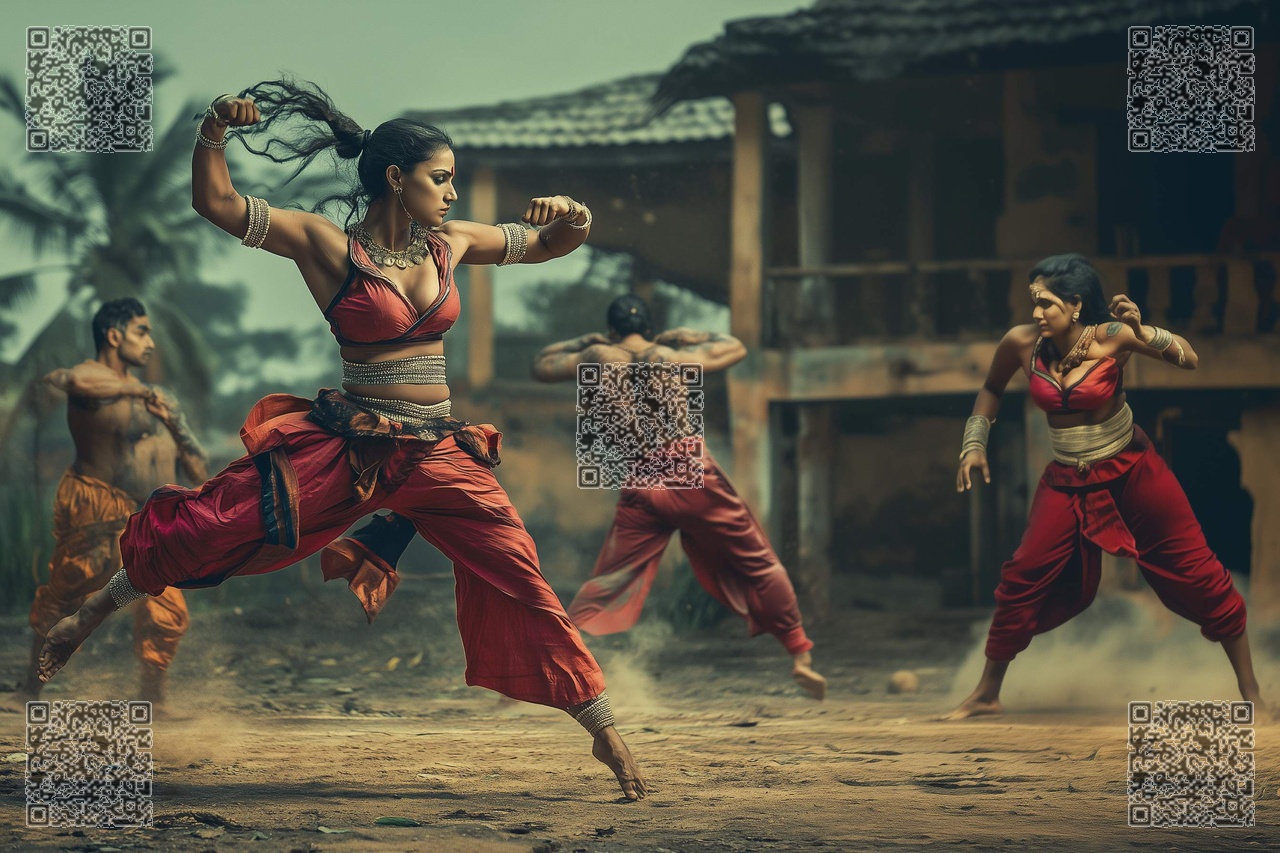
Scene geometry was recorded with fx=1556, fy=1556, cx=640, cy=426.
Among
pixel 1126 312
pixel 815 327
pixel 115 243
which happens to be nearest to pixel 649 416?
pixel 1126 312

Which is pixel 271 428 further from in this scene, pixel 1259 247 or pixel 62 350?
pixel 62 350

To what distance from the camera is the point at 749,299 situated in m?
10.2

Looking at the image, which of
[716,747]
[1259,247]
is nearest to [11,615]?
[716,747]

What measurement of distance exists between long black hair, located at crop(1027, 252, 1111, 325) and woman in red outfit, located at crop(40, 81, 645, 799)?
2.17 meters

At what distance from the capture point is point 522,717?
6949mm

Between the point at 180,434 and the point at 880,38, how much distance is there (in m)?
5.29

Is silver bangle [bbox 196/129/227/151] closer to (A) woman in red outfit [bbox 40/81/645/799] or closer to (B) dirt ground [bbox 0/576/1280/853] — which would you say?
(A) woman in red outfit [bbox 40/81/645/799]

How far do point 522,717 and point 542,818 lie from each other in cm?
230

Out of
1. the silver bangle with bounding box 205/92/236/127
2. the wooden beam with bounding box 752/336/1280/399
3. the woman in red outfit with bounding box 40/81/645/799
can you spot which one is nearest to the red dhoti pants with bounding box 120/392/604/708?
the woman in red outfit with bounding box 40/81/645/799

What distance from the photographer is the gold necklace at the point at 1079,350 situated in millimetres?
6184

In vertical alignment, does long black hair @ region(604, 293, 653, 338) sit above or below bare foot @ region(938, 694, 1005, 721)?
above

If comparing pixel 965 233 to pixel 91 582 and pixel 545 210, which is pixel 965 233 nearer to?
pixel 91 582

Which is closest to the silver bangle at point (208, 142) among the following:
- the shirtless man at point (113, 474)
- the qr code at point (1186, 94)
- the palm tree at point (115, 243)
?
the shirtless man at point (113, 474)

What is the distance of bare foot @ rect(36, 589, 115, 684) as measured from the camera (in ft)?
15.7
